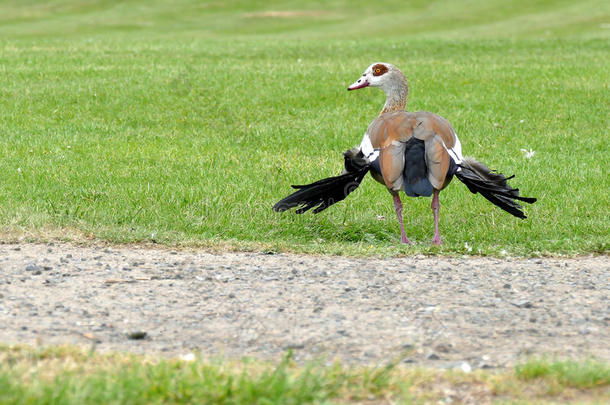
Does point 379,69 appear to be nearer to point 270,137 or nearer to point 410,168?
point 410,168

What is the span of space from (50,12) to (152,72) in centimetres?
2209

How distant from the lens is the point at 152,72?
1603 cm

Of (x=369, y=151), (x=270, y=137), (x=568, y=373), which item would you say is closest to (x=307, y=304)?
(x=568, y=373)

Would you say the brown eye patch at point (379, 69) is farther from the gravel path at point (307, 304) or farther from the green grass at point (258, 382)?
the green grass at point (258, 382)

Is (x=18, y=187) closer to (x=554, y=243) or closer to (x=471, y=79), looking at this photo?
(x=554, y=243)

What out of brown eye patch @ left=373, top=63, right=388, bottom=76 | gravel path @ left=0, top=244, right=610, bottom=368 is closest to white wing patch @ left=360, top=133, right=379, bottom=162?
gravel path @ left=0, top=244, right=610, bottom=368

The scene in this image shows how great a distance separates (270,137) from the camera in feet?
38.8

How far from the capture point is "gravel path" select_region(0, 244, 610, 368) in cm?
451

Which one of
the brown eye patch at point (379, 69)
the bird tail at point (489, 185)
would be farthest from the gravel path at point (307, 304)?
the brown eye patch at point (379, 69)

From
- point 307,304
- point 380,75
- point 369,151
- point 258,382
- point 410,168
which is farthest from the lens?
point 380,75

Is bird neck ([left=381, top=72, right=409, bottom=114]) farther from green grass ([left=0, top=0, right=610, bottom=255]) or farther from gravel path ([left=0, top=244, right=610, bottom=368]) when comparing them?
gravel path ([left=0, top=244, right=610, bottom=368])

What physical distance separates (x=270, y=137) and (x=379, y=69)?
3229mm

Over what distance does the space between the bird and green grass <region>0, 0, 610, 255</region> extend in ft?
1.21

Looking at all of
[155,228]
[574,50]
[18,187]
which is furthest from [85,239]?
[574,50]
